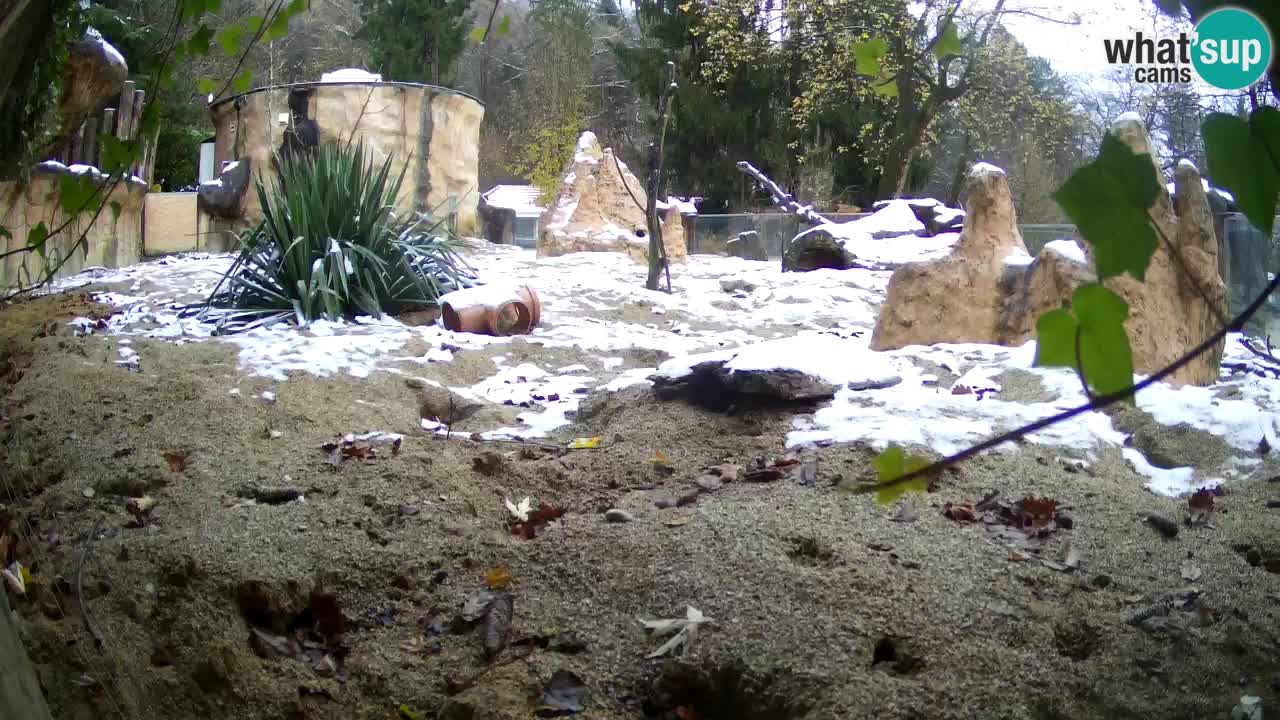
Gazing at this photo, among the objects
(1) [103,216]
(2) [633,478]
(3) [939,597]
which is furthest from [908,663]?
(1) [103,216]

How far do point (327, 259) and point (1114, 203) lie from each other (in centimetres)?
550

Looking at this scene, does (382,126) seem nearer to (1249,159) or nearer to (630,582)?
(630,582)

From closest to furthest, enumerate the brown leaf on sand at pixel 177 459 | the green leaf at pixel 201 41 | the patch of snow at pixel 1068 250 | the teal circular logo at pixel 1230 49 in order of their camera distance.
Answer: the teal circular logo at pixel 1230 49 < the green leaf at pixel 201 41 < the brown leaf on sand at pixel 177 459 < the patch of snow at pixel 1068 250

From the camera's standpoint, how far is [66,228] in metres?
6.71

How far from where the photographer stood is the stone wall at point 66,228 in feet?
22.7

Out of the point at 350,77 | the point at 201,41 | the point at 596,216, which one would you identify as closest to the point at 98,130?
the point at 350,77

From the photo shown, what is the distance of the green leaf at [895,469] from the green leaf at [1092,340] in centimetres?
12

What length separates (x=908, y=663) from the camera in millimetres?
1809

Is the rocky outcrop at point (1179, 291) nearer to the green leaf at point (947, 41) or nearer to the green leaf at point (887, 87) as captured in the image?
the green leaf at point (887, 87)

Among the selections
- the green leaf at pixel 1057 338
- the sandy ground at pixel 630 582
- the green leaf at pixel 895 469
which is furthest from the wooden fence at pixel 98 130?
the green leaf at pixel 1057 338

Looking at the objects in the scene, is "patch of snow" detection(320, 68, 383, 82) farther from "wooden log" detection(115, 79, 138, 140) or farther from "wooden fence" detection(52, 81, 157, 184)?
"wooden log" detection(115, 79, 138, 140)

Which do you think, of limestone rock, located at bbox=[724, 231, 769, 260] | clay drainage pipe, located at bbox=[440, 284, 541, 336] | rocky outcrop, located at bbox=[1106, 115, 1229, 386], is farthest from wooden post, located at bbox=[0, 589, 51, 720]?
limestone rock, located at bbox=[724, 231, 769, 260]

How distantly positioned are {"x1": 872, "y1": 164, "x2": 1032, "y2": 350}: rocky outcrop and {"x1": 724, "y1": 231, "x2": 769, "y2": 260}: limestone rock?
24.7 feet

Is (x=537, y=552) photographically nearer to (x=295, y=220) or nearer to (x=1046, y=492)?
(x=1046, y=492)
